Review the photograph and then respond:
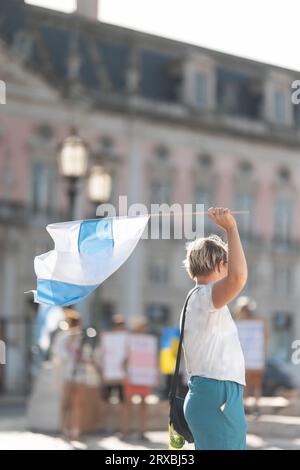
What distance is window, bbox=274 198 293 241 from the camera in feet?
138

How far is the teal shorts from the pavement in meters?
5.63

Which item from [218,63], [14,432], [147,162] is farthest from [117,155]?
[14,432]

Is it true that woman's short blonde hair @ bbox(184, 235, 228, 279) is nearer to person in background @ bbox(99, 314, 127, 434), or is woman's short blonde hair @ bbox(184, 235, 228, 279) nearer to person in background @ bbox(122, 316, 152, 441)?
person in background @ bbox(122, 316, 152, 441)

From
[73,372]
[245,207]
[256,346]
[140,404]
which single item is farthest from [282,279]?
[73,372]

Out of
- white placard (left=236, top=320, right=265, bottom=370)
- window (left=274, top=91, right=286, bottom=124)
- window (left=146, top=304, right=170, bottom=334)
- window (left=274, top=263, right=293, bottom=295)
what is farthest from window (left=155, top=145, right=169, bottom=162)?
white placard (left=236, top=320, right=265, bottom=370)

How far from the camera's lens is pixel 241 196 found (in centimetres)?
4131

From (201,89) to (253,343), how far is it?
28861mm

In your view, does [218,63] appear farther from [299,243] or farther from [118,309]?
[118,309]

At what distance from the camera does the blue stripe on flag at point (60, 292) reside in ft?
19.8

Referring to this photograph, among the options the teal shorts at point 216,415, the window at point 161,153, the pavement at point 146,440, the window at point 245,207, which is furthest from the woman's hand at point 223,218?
the window at point 245,207

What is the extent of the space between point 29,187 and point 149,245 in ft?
17.8

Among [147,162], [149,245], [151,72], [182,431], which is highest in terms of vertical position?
[151,72]
